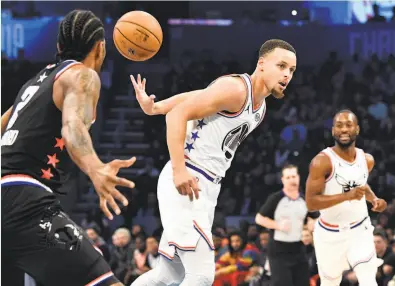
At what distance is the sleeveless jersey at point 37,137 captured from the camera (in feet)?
12.8

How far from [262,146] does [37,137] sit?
12265 mm

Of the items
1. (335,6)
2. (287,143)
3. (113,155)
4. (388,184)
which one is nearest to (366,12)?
(335,6)

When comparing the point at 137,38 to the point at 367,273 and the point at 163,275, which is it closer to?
the point at 163,275

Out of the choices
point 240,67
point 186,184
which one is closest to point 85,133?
point 186,184

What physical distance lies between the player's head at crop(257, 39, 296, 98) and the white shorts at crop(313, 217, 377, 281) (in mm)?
2256

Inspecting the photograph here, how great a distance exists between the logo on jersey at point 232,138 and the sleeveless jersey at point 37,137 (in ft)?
5.30

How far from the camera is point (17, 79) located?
1809 cm

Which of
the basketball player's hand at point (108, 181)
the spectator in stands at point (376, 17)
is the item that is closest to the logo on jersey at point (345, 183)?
the basketball player's hand at point (108, 181)

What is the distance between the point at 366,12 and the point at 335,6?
2.46ft

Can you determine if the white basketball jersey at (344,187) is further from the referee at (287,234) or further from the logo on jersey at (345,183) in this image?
the referee at (287,234)

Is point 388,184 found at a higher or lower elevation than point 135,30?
lower

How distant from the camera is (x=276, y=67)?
214 inches

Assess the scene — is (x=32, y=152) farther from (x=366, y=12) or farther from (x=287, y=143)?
(x=366, y=12)

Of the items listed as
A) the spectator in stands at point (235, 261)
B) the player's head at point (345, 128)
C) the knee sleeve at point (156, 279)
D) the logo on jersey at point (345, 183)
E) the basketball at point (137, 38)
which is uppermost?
the basketball at point (137, 38)
